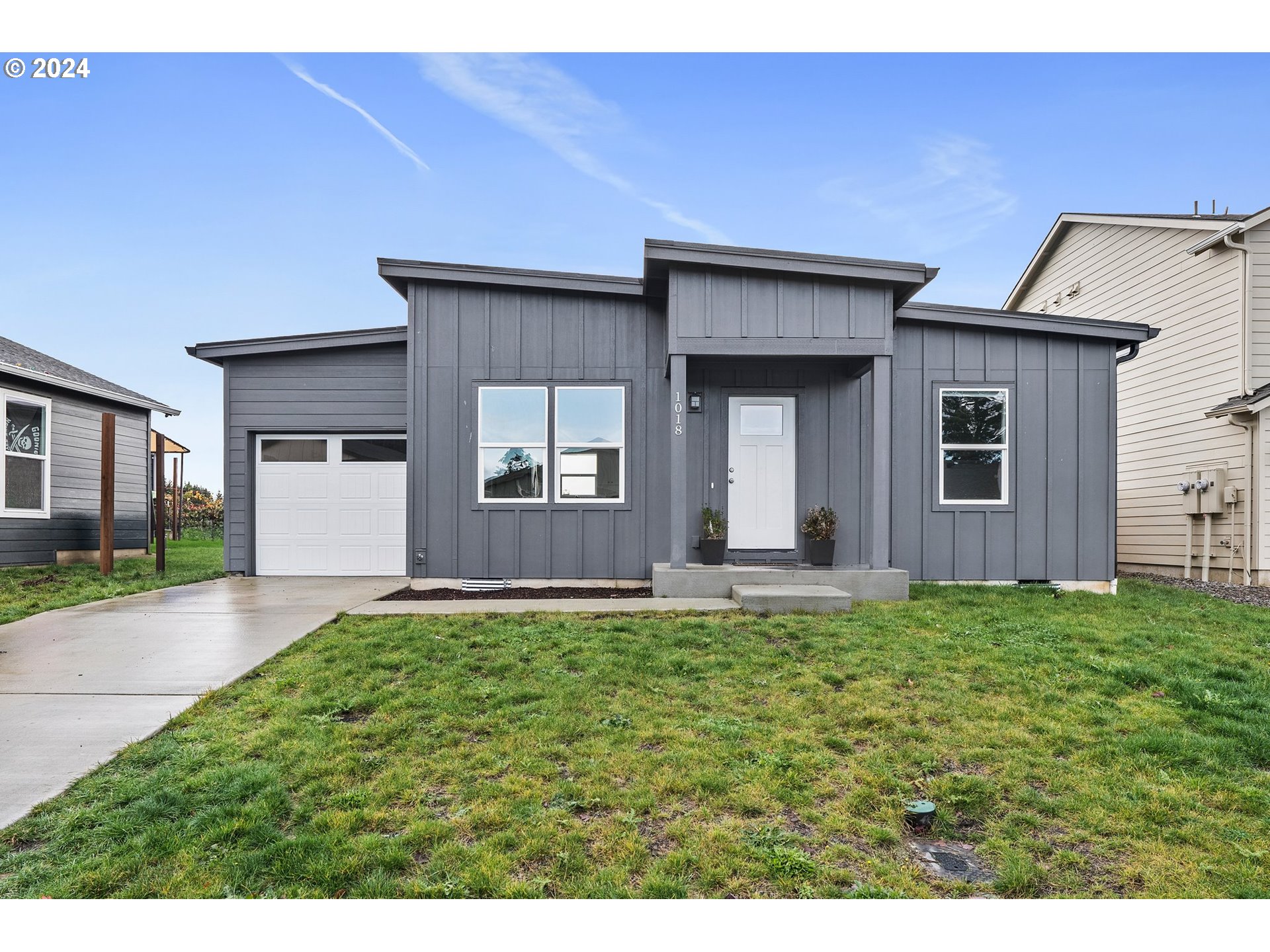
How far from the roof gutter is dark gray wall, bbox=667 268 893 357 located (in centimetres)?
998

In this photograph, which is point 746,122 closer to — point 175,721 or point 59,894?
point 175,721

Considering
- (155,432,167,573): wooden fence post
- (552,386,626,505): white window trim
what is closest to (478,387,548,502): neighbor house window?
(552,386,626,505): white window trim

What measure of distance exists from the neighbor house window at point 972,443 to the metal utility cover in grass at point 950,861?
20.3ft

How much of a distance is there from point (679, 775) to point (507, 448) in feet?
18.1

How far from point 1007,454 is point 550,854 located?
7496 millimetres

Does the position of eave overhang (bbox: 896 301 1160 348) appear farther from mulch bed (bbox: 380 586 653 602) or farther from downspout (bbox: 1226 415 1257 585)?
mulch bed (bbox: 380 586 653 602)

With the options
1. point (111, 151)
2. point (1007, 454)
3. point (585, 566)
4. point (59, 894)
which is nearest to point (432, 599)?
point (585, 566)

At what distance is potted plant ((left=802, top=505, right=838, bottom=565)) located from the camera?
7.43 metres

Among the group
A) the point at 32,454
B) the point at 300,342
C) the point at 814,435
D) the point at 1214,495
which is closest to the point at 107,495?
the point at 32,454

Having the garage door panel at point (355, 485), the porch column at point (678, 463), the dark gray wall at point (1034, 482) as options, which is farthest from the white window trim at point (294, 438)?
the dark gray wall at point (1034, 482)

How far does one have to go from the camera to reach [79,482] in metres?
11.6

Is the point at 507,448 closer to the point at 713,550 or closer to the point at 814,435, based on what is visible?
the point at 713,550

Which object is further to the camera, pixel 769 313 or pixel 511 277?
pixel 511 277

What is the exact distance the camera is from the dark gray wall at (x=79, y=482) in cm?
1052
